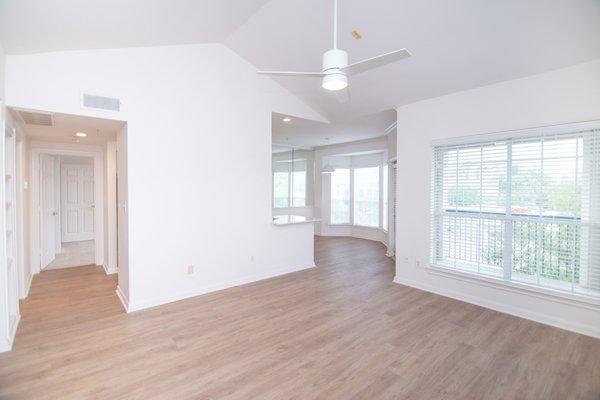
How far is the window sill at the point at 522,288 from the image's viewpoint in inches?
121

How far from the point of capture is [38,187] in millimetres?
4898

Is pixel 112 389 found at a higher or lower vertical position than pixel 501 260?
lower

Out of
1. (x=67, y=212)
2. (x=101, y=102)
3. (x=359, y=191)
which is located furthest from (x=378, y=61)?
(x=67, y=212)

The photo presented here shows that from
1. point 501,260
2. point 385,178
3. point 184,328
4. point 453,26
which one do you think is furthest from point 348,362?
point 385,178

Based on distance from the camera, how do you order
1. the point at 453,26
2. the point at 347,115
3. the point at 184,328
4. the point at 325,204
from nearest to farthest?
the point at 453,26 < the point at 184,328 < the point at 347,115 < the point at 325,204

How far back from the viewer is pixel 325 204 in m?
9.36

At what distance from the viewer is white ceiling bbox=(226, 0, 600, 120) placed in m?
2.70

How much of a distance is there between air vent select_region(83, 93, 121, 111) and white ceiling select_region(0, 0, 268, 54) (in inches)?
19.6

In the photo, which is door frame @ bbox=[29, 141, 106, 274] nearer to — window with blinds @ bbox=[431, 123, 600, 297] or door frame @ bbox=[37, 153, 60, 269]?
door frame @ bbox=[37, 153, 60, 269]

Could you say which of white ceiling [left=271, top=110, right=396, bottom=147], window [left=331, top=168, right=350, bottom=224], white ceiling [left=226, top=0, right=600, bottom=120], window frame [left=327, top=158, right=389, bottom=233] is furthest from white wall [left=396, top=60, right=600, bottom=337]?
window [left=331, top=168, right=350, bottom=224]

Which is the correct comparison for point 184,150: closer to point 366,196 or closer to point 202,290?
point 202,290

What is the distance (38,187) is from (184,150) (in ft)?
9.67

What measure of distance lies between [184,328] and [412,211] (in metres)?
3.50

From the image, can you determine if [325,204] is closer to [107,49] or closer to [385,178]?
[385,178]
